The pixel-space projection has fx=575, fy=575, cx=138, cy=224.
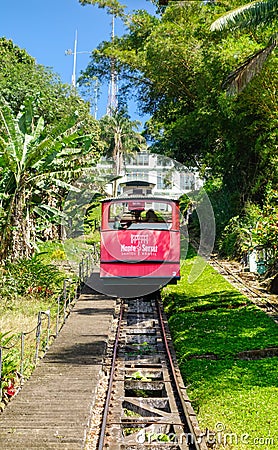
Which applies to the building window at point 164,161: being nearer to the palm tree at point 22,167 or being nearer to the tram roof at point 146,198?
the palm tree at point 22,167

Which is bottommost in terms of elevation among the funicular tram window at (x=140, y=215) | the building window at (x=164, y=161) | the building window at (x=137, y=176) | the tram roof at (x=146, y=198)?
the funicular tram window at (x=140, y=215)

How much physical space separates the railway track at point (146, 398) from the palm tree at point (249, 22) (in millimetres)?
5880

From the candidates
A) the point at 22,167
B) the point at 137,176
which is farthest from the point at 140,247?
the point at 137,176

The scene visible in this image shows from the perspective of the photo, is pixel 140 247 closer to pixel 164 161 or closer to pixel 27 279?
pixel 27 279

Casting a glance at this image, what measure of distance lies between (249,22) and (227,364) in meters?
7.80

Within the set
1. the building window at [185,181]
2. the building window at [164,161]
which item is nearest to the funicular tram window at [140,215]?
the building window at [164,161]

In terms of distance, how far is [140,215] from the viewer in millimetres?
14820

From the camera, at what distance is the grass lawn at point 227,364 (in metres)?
6.91

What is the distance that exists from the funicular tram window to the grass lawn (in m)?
2.26

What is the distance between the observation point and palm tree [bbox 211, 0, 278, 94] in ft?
40.4

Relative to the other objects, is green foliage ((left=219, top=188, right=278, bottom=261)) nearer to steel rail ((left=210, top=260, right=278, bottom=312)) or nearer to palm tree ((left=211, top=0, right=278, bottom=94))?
steel rail ((left=210, top=260, right=278, bottom=312))

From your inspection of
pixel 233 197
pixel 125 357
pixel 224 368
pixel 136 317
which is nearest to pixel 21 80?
pixel 233 197

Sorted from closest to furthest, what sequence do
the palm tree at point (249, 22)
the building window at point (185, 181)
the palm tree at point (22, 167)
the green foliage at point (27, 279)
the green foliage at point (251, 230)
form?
the palm tree at point (249, 22), the green foliage at point (27, 279), the palm tree at point (22, 167), the green foliage at point (251, 230), the building window at point (185, 181)

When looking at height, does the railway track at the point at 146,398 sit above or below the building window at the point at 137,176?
below
